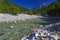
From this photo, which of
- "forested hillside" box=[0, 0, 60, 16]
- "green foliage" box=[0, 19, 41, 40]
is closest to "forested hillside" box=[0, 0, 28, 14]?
"forested hillside" box=[0, 0, 60, 16]

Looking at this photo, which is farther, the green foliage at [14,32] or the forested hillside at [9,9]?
the forested hillside at [9,9]

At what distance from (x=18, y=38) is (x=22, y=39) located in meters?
0.69

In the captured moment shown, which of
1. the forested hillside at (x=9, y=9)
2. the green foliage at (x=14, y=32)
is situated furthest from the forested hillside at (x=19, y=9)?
the green foliage at (x=14, y=32)

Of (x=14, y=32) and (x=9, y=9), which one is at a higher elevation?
(x=9, y=9)

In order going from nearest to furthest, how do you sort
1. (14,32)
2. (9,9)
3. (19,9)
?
(14,32)
(9,9)
(19,9)

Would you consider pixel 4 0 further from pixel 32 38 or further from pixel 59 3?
pixel 32 38

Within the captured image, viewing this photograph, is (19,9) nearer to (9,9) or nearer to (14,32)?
(9,9)

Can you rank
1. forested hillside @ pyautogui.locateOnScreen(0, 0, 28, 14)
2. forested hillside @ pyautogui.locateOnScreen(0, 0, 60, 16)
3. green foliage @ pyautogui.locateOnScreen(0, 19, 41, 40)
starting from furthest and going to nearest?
forested hillside @ pyautogui.locateOnScreen(0, 0, 60, 16) → forested hillside @ pyautogui.locateOnScreen(0, 0, 28, 14) → green foliage @ pyautogui.locateOnScreen(0, 19, 41, 40)

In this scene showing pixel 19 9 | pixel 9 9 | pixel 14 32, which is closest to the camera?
pixel 14 32

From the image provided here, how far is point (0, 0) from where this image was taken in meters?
82.1

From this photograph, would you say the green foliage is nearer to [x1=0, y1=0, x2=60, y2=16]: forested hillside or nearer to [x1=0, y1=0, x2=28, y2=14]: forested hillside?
[x1=0, y1=0, x2=28, y2=14]: forested hillside

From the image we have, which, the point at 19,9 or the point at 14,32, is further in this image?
the point at 19,9

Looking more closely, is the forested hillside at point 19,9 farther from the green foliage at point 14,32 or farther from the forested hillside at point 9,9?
the green foliage at point 14,32

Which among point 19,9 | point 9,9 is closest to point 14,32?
point 9,9
